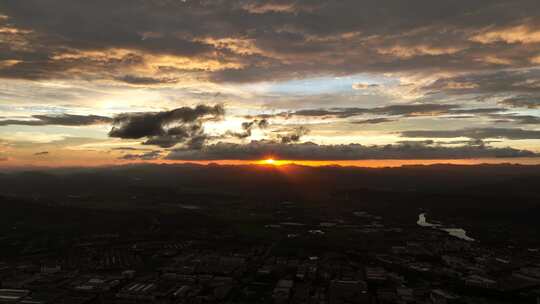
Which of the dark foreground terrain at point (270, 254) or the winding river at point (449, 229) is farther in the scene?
the winding river at point (449, 229)

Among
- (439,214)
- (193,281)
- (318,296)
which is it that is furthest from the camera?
(439,214)

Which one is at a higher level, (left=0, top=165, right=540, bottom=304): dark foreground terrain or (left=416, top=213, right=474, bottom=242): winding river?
(left=0, top=165, right=540, bottom=304): dark foreground terrain

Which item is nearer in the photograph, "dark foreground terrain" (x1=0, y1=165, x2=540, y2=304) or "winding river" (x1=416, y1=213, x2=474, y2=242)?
"dark foreground terrain" (x1=0, y1=165, x2=540, y2=304)

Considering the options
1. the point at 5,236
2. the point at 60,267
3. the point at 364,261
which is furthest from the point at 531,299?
the point at 5,236

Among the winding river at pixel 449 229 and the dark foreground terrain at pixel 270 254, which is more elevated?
the dark foreground terrain at pixel 270 254

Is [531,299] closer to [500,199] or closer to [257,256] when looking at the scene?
[257,256]

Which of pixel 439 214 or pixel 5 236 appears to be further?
pixel 439 214

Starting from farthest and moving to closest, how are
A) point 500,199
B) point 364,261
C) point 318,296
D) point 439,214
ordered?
point 500,199 < point 439,214 < point 364,261 < point 318,296

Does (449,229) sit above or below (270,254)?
below

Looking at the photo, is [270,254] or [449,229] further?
[449,229]

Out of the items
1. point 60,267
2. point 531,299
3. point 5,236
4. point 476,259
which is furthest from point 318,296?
point 5,236
